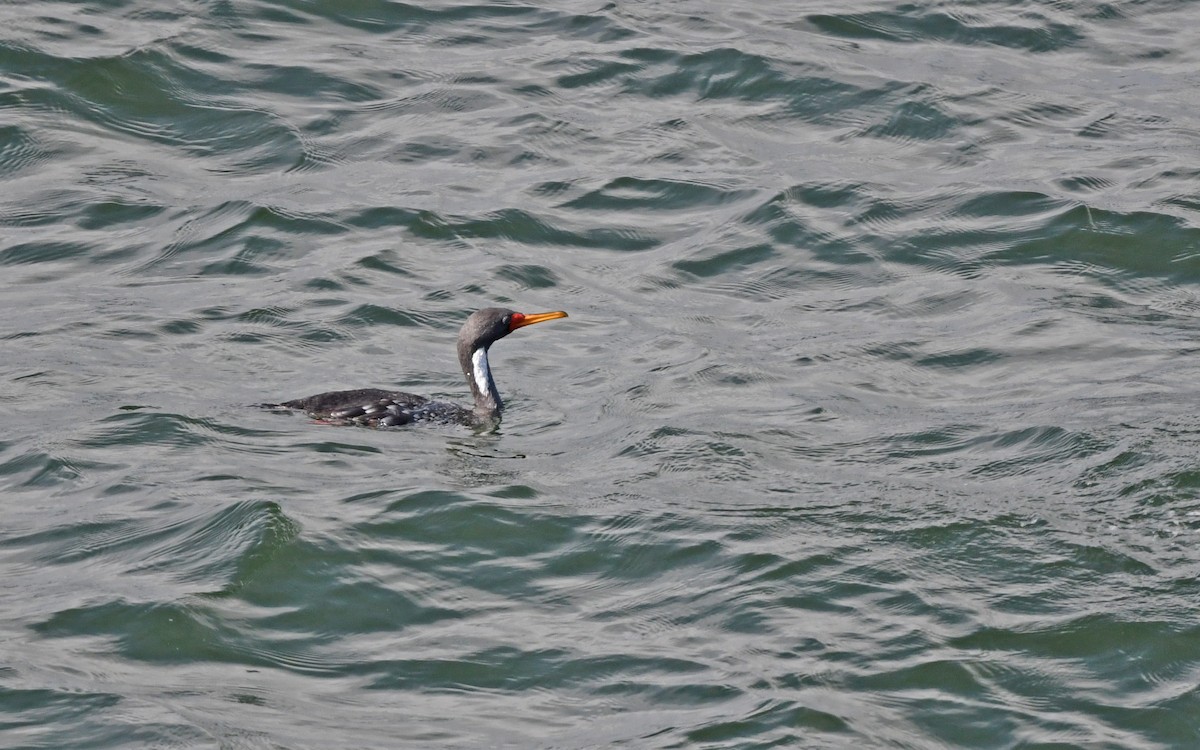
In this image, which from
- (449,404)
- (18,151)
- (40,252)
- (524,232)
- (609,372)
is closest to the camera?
(449,404)

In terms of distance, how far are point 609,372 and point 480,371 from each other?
3.14 ft

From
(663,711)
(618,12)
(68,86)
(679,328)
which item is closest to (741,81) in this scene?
(618,12)

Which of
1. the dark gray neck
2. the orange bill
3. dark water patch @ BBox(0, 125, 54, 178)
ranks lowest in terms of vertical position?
the dark gray neck

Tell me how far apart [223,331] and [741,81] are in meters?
6.27

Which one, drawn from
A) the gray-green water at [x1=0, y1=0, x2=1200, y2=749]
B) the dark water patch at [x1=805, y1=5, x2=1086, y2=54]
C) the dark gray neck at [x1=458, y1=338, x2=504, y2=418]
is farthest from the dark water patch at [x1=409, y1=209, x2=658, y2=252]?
the dark water patch at [x1=805, y1=5, x2=1086, y2=54]

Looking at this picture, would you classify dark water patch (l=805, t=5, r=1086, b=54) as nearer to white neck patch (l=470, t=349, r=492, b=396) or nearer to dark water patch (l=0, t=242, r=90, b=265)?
white neck patch (l=470, t=349, r=492, b=396)

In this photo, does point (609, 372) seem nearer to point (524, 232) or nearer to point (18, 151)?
point (524, 232)

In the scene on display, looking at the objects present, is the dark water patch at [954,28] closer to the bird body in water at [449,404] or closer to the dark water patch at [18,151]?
the bird body in water at [449,404]

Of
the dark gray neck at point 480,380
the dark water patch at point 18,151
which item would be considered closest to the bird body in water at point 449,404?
the dark gray neck at point 480,380

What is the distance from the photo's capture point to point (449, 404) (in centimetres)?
1161

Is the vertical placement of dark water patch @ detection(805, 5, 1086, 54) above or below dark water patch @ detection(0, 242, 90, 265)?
above

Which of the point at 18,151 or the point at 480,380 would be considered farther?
the point at 18,151

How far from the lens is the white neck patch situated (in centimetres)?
1169

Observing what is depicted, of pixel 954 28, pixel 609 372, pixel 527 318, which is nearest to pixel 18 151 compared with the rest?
pixel 527 318
